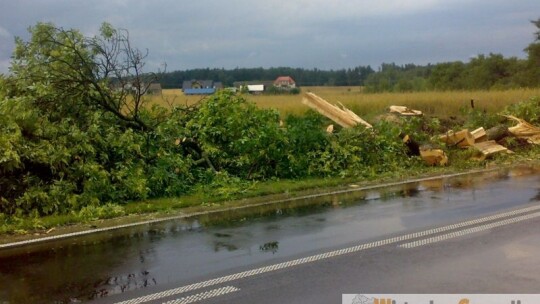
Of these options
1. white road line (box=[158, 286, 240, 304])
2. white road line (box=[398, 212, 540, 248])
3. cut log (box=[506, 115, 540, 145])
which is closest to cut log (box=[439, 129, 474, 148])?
cut log (box=[506, 115, 540, 145])

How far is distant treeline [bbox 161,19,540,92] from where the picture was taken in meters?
41.4

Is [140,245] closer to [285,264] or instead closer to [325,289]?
[285,264]

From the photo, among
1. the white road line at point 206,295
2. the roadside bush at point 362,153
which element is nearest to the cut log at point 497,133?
the roadside bush at point 362,153

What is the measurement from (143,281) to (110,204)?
4.34 meters

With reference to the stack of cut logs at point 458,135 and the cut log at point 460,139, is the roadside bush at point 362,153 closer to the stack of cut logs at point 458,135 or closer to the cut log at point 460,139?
the stack of cut logs at point 458,135

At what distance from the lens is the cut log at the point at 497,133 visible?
1778cm

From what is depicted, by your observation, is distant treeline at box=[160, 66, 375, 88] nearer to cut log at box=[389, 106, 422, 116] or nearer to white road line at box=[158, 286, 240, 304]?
cut log at box=[389, 106, 422, 116]

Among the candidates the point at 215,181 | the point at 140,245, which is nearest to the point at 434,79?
the point at 215,181

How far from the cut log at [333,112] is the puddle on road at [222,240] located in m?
6.35

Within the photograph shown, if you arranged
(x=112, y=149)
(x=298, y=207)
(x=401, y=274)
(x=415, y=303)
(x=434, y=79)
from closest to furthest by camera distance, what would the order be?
(x=415, y=303), (x=401, y=274), (x=298, y=207), (x=112, y=149), (x=434, y=79)

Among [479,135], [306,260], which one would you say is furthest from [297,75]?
[306,260]

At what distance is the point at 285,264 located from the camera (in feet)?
22.2

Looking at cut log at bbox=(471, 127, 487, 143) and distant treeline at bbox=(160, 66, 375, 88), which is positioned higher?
distant treeline at bbox=(160, 66, 375, 88)

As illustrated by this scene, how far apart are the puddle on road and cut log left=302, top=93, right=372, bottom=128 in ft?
20.8
